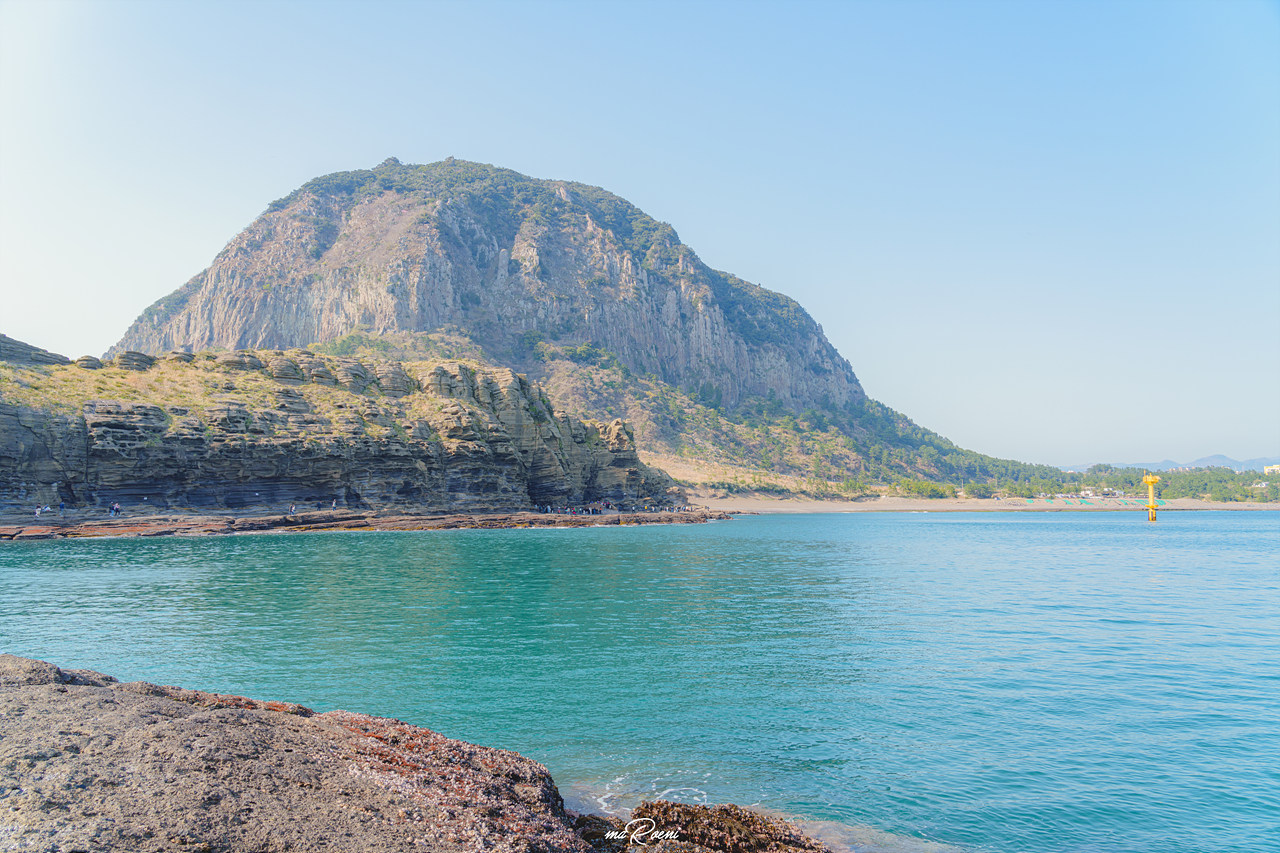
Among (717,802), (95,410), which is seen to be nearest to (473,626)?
(717,802)

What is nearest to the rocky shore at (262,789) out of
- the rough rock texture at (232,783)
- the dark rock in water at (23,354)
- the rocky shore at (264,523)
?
the rough rock texture at (232,783)

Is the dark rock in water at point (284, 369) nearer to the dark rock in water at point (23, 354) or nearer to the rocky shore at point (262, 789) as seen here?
the dark rock in water at point (23, 354)

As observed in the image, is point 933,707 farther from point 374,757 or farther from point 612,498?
point 612,498

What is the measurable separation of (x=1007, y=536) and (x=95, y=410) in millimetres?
116734

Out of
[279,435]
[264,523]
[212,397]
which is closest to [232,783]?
[264,523]

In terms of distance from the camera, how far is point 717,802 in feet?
45.7

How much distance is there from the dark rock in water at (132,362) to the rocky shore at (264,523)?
23153 mm

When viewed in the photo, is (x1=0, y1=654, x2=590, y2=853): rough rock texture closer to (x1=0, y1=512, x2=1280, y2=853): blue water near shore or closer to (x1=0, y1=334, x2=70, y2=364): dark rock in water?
(x1=0, y1=512, x2=1280, y2=853): blue water near shore

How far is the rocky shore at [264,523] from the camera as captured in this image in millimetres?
68912

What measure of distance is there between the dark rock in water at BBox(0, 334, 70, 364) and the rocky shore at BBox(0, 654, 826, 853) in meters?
90.1

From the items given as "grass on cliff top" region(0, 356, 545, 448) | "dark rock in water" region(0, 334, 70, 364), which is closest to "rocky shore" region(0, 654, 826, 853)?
"grass on cliff top" region(0, 356, 545, 448)

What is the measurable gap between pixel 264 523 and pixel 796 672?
2977 inches

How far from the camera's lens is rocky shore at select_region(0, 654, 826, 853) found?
7.70 meters

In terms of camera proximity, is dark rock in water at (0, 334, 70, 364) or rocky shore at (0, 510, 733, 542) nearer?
rocky shore at (0, 510, 733, 542)
